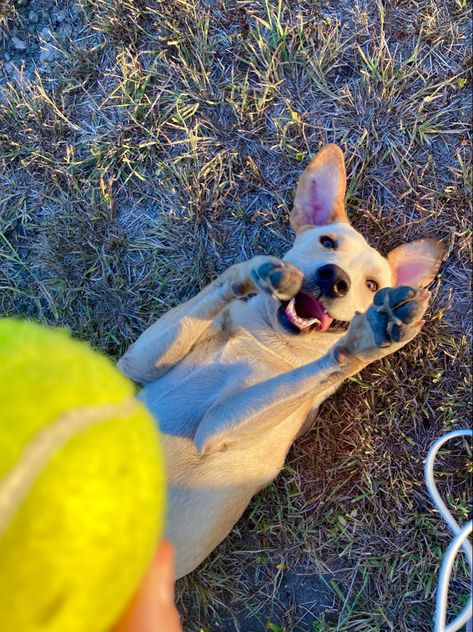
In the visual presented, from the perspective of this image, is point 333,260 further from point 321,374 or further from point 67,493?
point 67,493

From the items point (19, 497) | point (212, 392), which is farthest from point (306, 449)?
point (19, 497)

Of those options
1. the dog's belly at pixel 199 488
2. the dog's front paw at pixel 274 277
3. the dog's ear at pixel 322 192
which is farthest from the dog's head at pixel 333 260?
the dog's belly at pixel 199 488

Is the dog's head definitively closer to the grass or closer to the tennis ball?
the grass

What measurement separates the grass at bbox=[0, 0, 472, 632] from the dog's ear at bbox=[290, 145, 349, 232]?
1.11 feet

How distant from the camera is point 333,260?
9.29ft

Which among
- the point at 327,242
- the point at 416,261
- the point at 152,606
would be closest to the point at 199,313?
the point at 327,242

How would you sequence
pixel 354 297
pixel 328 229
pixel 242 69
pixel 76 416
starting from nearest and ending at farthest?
pixel 76 416 → pixel 354 297 → pixel 328 229 → pixel 242 69

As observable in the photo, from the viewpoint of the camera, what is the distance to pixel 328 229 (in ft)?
9.95

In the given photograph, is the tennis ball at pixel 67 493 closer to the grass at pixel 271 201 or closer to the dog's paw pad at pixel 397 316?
the dog's paw pad at pixel 397 316

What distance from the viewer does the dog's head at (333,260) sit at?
2777 millimetres

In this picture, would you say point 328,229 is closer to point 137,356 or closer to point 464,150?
point 464,150

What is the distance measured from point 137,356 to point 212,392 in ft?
1.51

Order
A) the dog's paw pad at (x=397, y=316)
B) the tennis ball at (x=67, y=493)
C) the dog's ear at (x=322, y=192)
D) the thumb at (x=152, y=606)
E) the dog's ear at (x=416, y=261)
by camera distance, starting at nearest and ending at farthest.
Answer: the tennis ball at (x=67, y=493)
the thumb at (x=152, y=606)
the dog's paw pad at (x=397, y=316)
the dog's ear at (x=322, y=192)
the dog's ear at (x=416, y=261)

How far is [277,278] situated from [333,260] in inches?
18.6
